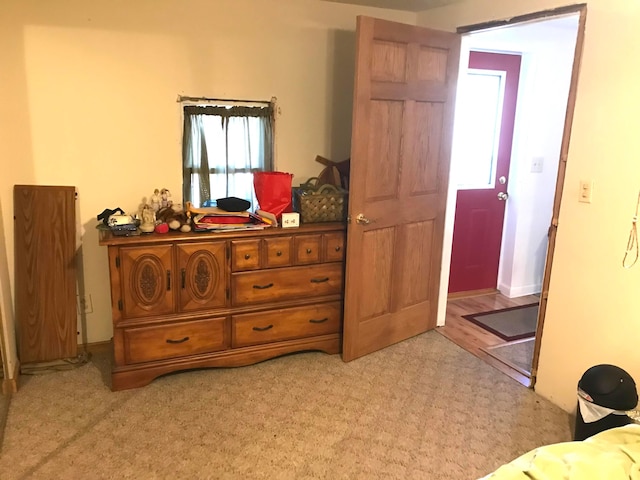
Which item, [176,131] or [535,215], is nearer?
[176,131]

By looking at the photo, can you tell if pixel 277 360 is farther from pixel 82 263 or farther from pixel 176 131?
pixel 176 131

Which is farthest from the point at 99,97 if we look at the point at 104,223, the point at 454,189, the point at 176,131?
the point at 454,189

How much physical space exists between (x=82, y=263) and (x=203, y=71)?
1.41 metres

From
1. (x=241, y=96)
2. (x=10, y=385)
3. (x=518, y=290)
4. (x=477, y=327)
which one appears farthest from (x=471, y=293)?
(x=10, y=385)

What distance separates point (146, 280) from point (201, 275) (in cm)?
30

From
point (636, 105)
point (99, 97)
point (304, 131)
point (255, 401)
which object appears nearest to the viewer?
point (636, 105)

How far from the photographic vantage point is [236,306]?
3025mm

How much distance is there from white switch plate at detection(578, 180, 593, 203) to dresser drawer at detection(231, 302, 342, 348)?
153 centimetres

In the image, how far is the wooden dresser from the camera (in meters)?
2.78

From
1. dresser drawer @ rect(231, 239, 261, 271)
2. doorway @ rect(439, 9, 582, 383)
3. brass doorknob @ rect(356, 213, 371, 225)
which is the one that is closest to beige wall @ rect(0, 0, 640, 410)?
dresser drawer @ rect(231, 239, 261, 271)

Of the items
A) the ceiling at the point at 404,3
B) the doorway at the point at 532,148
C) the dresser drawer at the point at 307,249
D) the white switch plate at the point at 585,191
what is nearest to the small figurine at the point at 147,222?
the dresser drawer at the point at 307,249

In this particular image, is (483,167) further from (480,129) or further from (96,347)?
(96,347)

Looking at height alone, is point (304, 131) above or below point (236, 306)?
above

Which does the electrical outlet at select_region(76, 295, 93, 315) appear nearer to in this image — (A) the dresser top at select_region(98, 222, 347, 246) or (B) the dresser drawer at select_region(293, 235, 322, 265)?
(A) the dresser top at select_region(98, 222, 347, 246)
